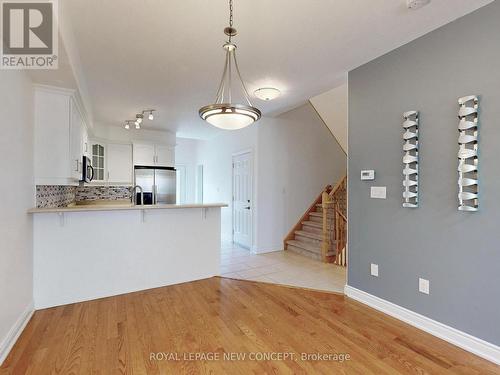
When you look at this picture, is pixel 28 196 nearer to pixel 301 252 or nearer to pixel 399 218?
pixel 399 218

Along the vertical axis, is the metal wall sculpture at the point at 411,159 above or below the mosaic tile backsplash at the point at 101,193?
above

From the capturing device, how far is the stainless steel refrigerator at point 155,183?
588 cm

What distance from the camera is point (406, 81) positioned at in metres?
2.56

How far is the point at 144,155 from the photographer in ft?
19.5

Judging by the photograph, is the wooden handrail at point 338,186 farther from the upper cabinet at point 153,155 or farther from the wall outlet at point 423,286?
the upper cabinet at point 153,155

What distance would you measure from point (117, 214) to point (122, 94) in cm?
178

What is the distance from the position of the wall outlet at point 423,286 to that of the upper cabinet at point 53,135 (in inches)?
145

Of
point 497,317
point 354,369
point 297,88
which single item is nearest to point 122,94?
point 297,88

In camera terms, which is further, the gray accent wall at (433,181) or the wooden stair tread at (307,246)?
the wooden stair tread at (307,246)

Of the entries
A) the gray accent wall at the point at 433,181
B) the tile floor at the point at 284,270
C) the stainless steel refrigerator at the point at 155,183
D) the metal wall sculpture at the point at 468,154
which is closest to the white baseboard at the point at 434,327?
the gray accent wall at the point at 433,181

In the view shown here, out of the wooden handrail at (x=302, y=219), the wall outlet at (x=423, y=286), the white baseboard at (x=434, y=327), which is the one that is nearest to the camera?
the white baseboard at (x=434, y=327)

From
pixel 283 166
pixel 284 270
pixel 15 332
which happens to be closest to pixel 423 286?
pixel 284 270

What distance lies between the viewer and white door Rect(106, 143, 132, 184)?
5.69 m

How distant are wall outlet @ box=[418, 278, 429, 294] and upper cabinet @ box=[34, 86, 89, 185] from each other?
3690mm
